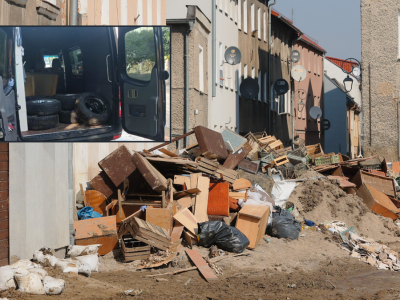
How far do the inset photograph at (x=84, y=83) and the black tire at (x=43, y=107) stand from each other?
0.01 meters

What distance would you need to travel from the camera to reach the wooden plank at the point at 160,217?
434 inches

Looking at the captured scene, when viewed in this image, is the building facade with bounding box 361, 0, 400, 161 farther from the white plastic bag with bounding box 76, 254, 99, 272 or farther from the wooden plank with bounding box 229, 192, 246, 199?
the white plastic bag with bounding box 76, 254, 99, 272

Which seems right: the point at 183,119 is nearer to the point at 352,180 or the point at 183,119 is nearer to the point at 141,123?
the point at 352,180

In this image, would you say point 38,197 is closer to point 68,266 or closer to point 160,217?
point 68,266

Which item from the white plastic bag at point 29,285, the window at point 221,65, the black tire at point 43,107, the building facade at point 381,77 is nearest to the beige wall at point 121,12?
the black tire at point 43,107

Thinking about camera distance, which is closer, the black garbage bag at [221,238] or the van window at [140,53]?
the van window at [140,53]

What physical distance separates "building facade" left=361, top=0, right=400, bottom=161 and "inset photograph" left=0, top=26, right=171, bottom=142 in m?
23.1

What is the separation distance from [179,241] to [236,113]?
725 inches

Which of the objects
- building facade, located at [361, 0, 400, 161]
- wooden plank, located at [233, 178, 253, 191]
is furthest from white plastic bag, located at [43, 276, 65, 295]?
building facade, located at [361, 0, 400, 161]

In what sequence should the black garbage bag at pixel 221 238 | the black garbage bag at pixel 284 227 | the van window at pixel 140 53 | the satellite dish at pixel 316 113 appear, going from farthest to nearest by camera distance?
the satellite dish at pixel 316 113
the black garbage bag at pixel 284 227
the black garbage bag at pixel 221 238
the van window at pixel 140 53

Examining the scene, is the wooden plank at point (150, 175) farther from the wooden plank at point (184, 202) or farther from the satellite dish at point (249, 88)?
the satellite dish at point (249, 88)

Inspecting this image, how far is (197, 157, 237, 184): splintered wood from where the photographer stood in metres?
14.2

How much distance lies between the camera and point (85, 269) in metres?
8.94

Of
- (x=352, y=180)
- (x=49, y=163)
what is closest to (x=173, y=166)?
(x=49, y=163)
